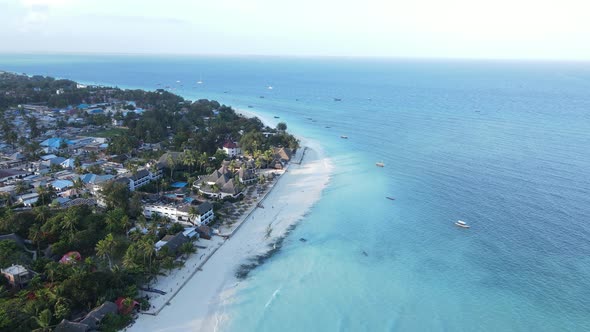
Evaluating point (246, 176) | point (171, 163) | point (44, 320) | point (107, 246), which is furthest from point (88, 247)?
point (246, 176)

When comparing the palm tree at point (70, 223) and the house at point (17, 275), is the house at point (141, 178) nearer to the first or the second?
the palm tree at point (70, 223)

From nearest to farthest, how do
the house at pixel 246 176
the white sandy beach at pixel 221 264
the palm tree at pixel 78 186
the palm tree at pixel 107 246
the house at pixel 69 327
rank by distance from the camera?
the house at pixel 69 327, the white sandy beach at pixel 221 264, the palm tree at pixel 107 246, the palm tree at pixel 78 186, the house at pixel 246 176

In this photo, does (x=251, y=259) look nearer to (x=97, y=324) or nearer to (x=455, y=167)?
(x=97, y=324)

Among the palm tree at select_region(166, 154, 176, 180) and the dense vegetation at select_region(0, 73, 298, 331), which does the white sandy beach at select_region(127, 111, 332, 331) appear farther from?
the palm tree at select_region(166, 154, 176, 180)

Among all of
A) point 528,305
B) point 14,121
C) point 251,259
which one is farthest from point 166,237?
point 14,121

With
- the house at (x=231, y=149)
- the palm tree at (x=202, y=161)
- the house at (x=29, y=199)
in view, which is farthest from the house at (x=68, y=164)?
the house at (x=231, y=149)

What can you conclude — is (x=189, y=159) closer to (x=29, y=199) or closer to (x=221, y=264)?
(x=29, y=199)

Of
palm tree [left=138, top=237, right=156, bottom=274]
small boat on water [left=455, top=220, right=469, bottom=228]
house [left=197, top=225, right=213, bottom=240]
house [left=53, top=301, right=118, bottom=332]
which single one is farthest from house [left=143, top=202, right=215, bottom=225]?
small boat on water [left=455, top=220, right=469, bottom=228]
